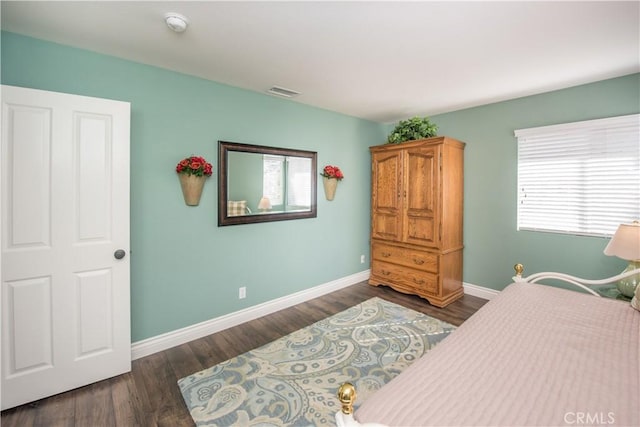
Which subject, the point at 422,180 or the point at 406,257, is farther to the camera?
the point at 406,257

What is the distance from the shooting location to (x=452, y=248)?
3564 millimetres

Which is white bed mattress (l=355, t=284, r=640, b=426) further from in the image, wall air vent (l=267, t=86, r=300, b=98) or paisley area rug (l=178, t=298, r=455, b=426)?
wall air vent (l=267, t=86, r=300, b=98)

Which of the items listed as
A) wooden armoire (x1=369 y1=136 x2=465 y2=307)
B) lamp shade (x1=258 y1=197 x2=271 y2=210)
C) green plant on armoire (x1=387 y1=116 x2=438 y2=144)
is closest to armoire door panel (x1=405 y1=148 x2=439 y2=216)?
wooden armoire (x1=369 y1=136 x2=465 y2=307)

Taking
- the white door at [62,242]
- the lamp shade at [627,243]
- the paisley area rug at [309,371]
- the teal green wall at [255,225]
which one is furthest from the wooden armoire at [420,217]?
the white door at [62,242]

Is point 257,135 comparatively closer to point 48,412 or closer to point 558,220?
point 48,412

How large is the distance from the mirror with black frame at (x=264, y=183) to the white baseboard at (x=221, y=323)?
3.24 ft

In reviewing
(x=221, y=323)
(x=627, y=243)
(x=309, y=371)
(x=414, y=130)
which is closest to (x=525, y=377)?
(x=309, y=371)

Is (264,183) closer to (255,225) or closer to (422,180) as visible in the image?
(255,225)

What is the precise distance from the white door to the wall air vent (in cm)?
141

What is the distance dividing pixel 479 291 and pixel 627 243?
183 centimetres

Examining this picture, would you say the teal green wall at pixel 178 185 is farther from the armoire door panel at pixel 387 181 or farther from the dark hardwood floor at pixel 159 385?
the armoire door panel at pixel 387 181

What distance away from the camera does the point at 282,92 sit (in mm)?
3094

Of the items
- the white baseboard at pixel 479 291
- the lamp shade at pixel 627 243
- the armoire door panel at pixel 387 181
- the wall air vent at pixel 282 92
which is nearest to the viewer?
the lamp shade at pixel 627 243

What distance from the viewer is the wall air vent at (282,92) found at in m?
3.00
